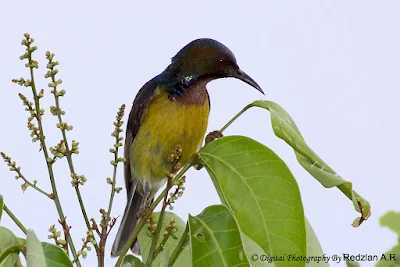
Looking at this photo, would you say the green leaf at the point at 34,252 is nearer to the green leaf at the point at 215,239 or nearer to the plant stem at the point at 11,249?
the plant stem at the point at 11,249

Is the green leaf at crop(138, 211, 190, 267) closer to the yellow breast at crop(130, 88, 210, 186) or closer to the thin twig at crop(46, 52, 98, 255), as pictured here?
the thin twig at crop(46, 52, 98, 255)

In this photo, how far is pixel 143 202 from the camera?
527 centimetres

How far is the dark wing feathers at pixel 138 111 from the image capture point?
4.87 m

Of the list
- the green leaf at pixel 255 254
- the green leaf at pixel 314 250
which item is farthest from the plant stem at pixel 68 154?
the green leaf at pixel 314 250

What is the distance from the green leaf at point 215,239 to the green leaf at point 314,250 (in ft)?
1.29

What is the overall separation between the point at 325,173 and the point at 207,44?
8.67ft

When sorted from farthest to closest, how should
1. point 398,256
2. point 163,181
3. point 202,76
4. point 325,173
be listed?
1. point 163,181
2. point 202,76
3. point 325,173
4. point 398,256

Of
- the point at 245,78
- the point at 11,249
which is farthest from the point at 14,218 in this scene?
the point at 245,78

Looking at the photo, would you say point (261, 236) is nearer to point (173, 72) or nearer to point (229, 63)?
point (229, 63)

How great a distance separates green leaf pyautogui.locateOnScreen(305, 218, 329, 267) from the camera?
7.31 feet

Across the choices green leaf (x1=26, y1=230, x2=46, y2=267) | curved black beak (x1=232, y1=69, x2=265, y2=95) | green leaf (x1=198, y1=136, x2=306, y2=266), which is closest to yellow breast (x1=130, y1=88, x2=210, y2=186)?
curved black beak (x1=232, y1=69, x2=265, y2=95)

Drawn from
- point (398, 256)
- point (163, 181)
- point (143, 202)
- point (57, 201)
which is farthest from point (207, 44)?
point (398, 256)

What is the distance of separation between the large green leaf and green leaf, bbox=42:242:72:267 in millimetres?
844

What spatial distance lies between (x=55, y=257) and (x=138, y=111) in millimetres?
3075
